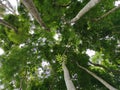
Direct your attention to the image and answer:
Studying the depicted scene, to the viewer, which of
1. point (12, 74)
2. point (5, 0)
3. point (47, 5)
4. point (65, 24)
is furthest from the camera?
point (5, 0)

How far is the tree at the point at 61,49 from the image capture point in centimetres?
971

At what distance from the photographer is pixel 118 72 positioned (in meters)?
11.0

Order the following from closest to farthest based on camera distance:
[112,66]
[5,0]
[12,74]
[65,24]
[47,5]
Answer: [47,5]
[65,24]
[12,74]
[5,0]
[112,66]

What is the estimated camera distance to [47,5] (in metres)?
8.39

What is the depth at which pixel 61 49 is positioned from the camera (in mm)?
10828

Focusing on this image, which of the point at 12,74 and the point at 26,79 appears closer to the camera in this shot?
the point at 12,74

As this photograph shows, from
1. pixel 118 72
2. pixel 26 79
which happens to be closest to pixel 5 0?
pixel 26 79

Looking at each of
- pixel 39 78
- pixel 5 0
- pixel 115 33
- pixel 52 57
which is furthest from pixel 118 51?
pixel 5 0

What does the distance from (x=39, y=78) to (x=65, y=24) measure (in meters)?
3.61

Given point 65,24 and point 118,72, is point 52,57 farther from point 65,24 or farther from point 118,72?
point 118,72

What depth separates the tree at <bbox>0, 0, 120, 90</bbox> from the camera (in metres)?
9.71

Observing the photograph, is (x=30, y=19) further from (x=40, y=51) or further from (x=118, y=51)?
(x=118, y=51)

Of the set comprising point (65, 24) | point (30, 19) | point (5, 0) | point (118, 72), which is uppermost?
point (5, 0)

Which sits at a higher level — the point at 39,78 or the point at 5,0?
the point at 5,0
